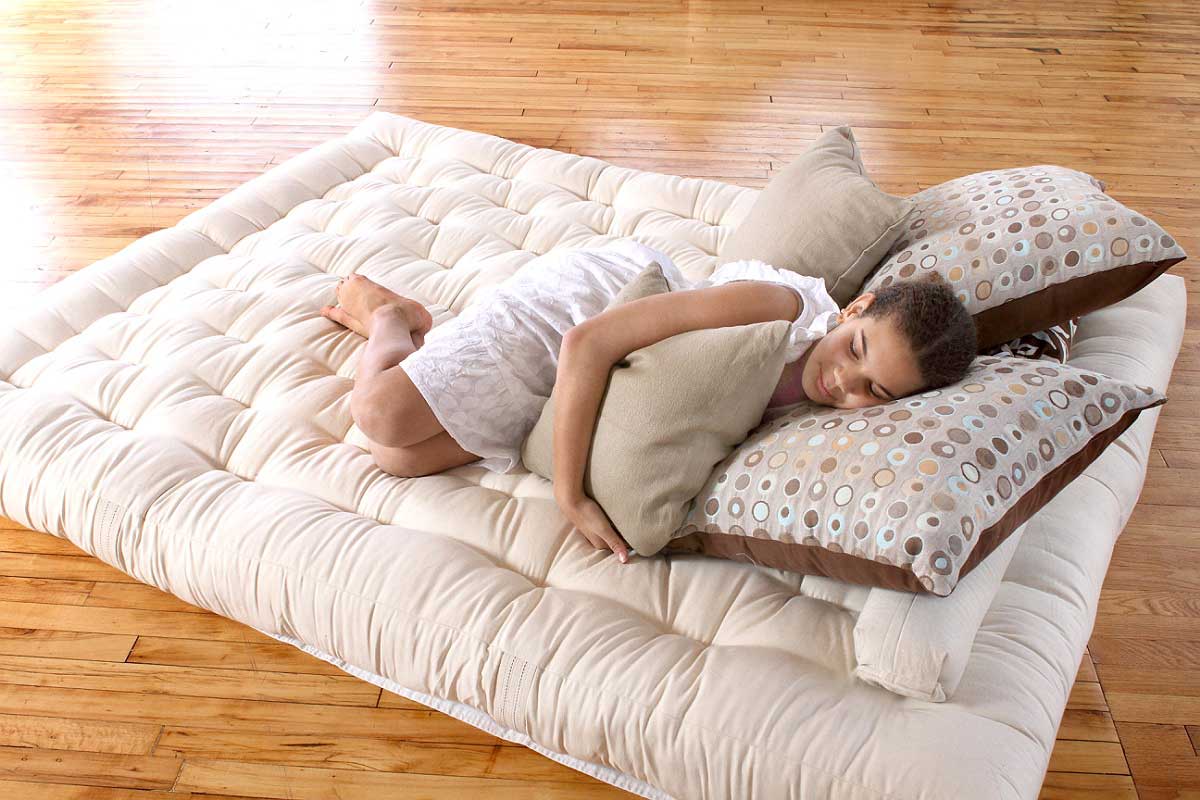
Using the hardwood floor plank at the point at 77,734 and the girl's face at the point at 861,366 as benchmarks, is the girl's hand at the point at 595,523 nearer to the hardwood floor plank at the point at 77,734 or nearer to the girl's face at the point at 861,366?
the girl's face at the point at 861,366

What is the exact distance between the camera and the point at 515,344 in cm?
163

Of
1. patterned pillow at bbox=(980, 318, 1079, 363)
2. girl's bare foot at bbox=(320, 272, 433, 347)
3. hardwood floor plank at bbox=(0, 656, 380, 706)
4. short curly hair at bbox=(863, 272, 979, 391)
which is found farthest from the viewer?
girl's bare foot at bbox=(320, 272, 433, 347)

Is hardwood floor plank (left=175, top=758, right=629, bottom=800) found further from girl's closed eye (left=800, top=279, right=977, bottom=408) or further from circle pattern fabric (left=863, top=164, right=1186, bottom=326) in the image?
circle pattern fabric (left=863, top=164, right=1186, bottom=326)

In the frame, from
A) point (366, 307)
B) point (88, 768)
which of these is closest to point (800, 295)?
point (366, 307)

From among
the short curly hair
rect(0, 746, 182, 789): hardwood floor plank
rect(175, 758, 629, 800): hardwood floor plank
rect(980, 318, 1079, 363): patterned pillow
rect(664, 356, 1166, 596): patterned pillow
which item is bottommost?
rect(175, 758, 629, 800): hardwood floor plank

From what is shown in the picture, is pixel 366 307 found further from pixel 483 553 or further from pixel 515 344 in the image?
pixel 483 553

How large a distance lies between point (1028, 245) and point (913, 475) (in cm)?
62

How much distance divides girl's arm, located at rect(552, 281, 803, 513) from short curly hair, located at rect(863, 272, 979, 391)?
8.1 inches

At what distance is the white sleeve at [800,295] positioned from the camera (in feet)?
4.77

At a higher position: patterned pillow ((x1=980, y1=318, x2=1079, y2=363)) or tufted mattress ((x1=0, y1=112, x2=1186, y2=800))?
patterned pillow ((x1=980, y1=318, x2=1079, y2=363))

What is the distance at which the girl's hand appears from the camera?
1.41 m

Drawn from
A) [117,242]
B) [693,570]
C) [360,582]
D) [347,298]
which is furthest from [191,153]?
[693,570]

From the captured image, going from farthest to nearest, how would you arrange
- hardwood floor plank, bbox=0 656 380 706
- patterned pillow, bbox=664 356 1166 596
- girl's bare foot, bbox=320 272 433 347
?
girl's bare foot, bbox=320 272 433 347, hardwood floor plank, bbox=0 656 380 706, patterned pillow, bbox=664 356 1166 596

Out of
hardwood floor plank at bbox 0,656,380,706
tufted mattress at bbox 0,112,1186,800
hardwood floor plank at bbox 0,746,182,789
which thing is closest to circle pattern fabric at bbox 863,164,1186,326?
tufted mattress at bbox 0,112,1186,800
